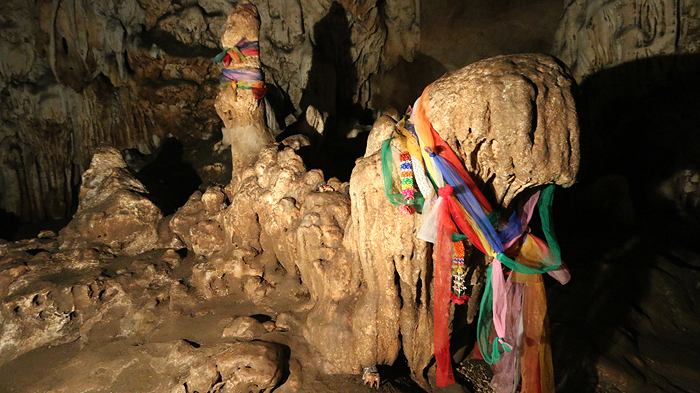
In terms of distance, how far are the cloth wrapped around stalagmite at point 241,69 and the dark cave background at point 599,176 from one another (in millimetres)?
1668

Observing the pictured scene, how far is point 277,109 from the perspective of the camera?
459 inches

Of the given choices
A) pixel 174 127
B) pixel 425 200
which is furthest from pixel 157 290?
pixel 174 127

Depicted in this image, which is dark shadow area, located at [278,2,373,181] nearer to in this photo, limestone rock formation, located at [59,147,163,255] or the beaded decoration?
limestone rock formation, located at [59,147,163,255]

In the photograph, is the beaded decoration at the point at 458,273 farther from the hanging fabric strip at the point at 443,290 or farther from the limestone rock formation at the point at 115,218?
the limestone rock formation at the point at 115,218

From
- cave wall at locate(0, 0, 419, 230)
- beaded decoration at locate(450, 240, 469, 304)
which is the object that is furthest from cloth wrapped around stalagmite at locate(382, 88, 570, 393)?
cave wall at locate(0, 0, 419, 230)

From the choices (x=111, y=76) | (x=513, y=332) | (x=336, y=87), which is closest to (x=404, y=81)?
(x=336, y=87)

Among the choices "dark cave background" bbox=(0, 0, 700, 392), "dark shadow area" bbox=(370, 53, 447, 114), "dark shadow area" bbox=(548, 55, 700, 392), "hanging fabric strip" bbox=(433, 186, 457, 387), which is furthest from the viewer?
"dark shadow area" bbox=(370, 53, 447, 114)

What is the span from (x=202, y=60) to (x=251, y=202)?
779cm

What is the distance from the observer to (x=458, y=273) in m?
3.66

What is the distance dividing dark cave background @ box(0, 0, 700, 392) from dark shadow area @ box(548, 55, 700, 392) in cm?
2

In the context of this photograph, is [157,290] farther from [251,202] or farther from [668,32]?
[668,32]

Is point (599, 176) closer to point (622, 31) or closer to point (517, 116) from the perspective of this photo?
point (622, 31)

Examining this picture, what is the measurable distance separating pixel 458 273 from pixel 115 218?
19.8 ft

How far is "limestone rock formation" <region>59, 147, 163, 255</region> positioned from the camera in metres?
6.76
